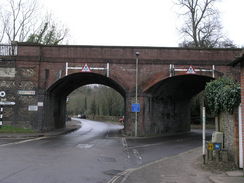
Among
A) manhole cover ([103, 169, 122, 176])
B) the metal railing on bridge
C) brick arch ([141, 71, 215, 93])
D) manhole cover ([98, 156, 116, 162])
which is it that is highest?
the metal railing on bridge

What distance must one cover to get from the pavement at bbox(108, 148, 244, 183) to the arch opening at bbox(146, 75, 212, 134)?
12.5 m

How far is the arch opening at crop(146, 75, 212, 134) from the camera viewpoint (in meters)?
22.5

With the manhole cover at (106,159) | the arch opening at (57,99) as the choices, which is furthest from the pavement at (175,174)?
the arch opening at (57,99)

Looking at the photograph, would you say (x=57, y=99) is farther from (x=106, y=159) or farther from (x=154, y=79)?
(x=106, y=159)

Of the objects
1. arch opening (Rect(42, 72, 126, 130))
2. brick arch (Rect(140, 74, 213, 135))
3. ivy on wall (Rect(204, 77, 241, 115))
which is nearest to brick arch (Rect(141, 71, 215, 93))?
brick arch (Rect(140, 74, 213, 135))

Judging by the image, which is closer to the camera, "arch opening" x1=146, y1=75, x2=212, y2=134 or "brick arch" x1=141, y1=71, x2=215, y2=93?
"brick arch" x1=141, y1=71, x2=215, y2=93

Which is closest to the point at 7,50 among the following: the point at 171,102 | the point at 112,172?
the point at 171,102

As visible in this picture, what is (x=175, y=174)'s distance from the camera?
800 centimetres

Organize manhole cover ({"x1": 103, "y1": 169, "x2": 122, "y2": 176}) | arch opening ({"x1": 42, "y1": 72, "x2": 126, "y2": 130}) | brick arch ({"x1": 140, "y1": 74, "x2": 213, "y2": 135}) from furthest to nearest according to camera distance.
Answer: brick arch ({"x1": 140, "y1": 74, "x2": 213, "y2": 135}) → arch opening ({"x1": 42, "y1": 72, "x2": 126, "y2": 130}) → manhole cover ({"x1": 103, "y1": 169, "x2": 122, "y2": 176})

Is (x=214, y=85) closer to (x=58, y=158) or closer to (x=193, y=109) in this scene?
(x=58, y=158)

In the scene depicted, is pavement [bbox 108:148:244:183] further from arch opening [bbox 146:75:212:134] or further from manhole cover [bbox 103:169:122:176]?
arch opening [bbox 146:75:212:134]

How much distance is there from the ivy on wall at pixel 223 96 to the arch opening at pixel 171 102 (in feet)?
35.3

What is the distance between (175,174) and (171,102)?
62.4 ft

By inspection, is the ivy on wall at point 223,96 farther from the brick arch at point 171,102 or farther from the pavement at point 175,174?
the brick arch at point 171,102
